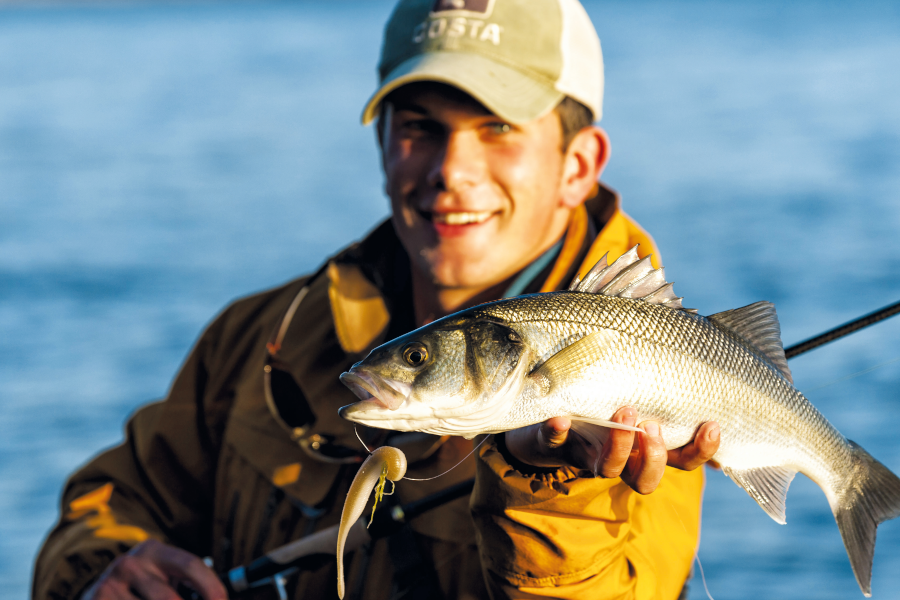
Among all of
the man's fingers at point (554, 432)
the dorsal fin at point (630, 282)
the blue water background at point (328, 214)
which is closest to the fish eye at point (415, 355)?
the man's fingers at point (554, 432)

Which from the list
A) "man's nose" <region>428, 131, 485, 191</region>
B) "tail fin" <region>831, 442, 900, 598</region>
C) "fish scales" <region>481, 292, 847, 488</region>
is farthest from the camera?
"man's nose" <region>428, 131, 485, 191</region>

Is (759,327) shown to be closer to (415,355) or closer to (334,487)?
(415,355)

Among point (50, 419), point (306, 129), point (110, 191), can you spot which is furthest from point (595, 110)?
point (306, 129)

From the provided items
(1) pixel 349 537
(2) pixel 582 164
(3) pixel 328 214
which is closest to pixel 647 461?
(1) pixel 349 537

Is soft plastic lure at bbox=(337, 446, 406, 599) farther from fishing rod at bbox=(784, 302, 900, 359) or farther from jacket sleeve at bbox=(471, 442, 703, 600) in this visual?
fishing rod at bbox=(784, 302, 900, 359)

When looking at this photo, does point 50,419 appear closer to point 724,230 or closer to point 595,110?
point 595,110

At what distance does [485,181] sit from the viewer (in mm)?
3174

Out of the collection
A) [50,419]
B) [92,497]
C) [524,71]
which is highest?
[524,71]

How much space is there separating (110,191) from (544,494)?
18.3 meters

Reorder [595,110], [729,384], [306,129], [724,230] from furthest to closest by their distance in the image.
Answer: [306,129] → [724,230] → [595,110] → [729,384]

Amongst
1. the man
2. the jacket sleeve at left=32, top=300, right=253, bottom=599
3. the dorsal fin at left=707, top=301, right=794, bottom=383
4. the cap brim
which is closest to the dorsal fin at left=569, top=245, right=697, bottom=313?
the dorsal fin at left=707, top=301, right=794, bottom=383

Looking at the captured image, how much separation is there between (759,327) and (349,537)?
137 cm

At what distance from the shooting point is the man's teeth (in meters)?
3.18

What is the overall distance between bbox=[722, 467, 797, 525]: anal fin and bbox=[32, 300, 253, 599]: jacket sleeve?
2063mm
